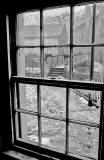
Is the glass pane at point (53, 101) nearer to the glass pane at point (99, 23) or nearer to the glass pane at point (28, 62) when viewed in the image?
the glass pane at point (28, 62)

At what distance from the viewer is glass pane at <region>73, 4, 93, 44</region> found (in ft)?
3.24

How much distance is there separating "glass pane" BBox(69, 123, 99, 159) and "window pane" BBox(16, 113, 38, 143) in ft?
1.01

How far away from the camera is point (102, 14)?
95cm

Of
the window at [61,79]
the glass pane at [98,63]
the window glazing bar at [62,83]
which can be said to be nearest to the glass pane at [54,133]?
the window at [61,79]

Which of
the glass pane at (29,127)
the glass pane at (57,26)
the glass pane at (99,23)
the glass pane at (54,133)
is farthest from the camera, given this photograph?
the glass pane at (29,127)

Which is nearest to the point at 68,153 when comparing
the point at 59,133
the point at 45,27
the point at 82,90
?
the point at 59,133

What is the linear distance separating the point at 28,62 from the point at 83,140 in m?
0.70

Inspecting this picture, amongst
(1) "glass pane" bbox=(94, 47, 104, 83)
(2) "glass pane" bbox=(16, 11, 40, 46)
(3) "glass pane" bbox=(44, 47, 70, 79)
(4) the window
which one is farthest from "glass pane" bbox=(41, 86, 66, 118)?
(2) "glass pane" bbox=(16, 11, 40, 46)

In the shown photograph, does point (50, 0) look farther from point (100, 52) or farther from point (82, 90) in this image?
point (82, 90)

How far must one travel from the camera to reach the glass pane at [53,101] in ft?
3.71

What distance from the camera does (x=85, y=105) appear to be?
3.49ft

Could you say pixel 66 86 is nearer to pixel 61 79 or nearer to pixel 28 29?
pixel 61 79

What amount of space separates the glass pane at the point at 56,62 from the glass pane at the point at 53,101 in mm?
104

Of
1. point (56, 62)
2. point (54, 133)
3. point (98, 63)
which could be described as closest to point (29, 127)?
point (54, 133)
